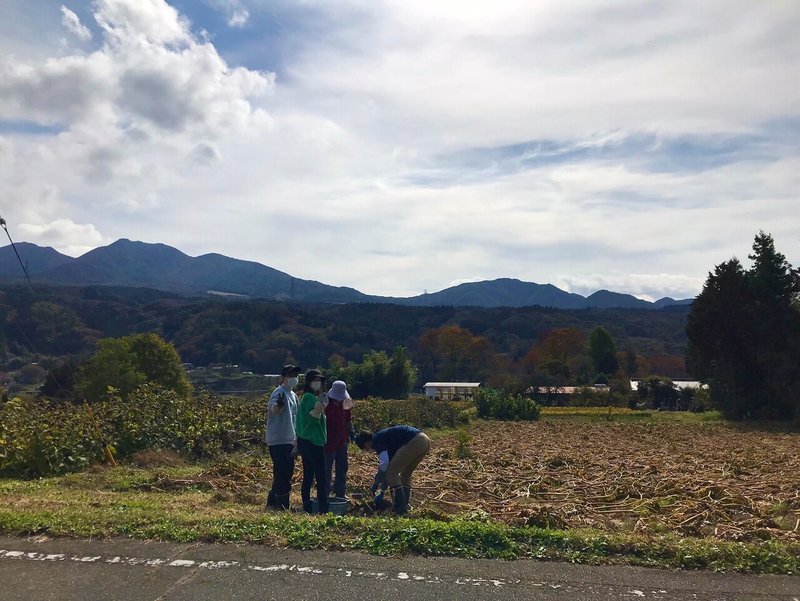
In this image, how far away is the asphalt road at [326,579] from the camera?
446 centimetres

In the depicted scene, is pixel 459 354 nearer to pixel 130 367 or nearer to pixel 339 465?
pixel 130 367

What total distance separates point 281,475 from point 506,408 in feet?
102

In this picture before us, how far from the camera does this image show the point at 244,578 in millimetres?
4738

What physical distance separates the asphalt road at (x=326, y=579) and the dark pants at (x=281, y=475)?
2244 millimetres

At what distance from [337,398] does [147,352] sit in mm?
34942

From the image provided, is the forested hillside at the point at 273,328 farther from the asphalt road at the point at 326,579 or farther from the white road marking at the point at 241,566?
the asphalt road at the point at 326,579

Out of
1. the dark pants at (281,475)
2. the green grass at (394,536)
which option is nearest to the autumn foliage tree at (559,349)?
the dark pants at (281,475)

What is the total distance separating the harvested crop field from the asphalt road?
5.26 feet

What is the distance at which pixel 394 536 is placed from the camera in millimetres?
5496

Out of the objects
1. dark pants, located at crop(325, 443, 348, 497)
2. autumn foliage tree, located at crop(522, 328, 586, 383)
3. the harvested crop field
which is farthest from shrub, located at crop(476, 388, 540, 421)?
autumn foliage tree, located at crop(522, 328, 586, 383)

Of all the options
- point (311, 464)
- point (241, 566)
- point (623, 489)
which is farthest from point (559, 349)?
point (241, 566)

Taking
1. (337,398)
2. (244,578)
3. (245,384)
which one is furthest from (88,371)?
(244,578)

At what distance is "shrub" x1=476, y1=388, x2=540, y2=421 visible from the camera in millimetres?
37031

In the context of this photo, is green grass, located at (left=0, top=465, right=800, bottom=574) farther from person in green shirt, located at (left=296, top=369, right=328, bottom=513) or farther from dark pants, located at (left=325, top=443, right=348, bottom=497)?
dark pants, located at (left=325, top=443, right=348, bottom=497)
